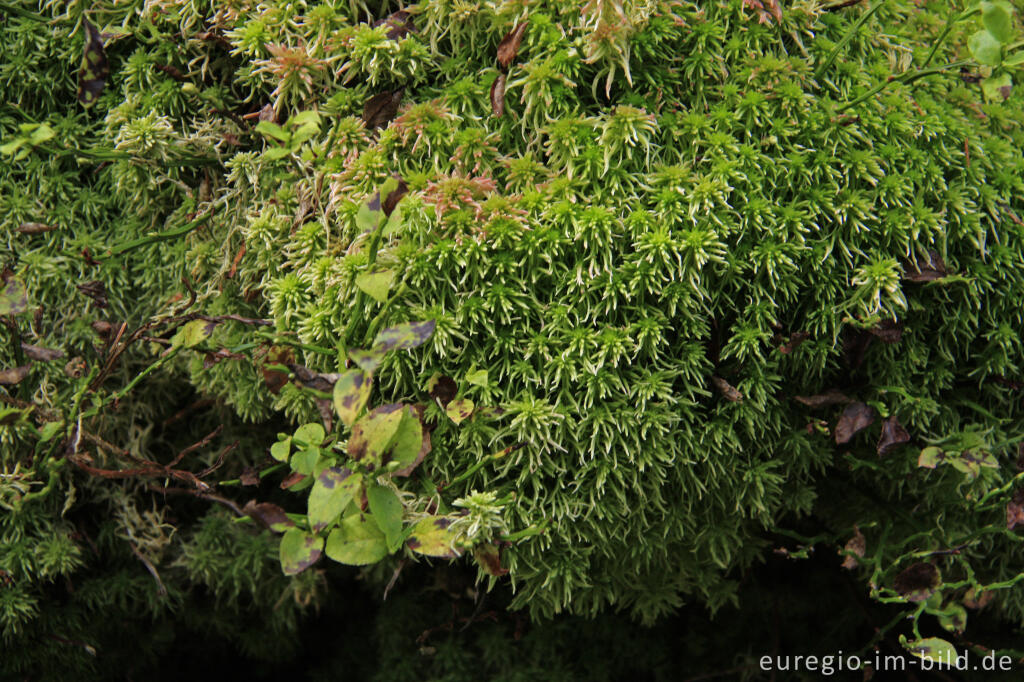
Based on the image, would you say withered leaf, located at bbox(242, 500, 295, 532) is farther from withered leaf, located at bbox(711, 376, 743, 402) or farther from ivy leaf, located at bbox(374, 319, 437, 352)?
withered leaf, located at bbox(711, 376, 743, 402)

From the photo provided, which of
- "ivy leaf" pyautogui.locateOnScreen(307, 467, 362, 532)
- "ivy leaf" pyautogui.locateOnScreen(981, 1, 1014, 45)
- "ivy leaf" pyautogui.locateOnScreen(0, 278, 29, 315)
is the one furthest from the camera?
"ivy leaf" pyautogui.locateOnScreen(0, 278, 29, 315)

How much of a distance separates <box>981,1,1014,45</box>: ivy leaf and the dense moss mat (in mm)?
156

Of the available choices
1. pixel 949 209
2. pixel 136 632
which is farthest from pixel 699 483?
pixel 136 632

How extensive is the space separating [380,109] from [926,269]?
117 centimetres

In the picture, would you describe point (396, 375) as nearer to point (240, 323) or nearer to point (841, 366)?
point (240, 323)

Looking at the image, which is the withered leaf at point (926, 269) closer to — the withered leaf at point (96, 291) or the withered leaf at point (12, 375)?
the withered leaf at point (96, 291)

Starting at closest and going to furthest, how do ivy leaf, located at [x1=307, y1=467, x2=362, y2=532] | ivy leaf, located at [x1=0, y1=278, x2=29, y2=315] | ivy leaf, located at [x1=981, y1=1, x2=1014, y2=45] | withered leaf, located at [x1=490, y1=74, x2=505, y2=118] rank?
1. ivy leaf, located at [x1=307, y1=467, x2=362, y2=532]
2. ivy leaf, located at [x1=981, y1=1, x2=1014, y2=45]
3. ivy leaf, located at [x1=0, y1=278, x2=29, y2=315]
4. withered leaf, located at [x1=490, y1=74, x2=505, y2=118]

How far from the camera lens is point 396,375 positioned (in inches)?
58.5

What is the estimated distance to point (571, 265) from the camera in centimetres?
148

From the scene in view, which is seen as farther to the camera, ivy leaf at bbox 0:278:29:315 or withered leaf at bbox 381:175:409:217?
ivy leaf at bbox 0:278:29:315

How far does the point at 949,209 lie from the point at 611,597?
109 cm

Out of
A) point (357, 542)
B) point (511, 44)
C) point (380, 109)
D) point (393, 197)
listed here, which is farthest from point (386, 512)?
point (511, 44)

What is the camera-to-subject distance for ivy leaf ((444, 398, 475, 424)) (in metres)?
1.34

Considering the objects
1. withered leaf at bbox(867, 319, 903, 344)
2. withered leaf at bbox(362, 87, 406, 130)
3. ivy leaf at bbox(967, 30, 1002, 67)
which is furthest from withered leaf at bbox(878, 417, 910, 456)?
withered leaf at bbox(362, 87, 406, 130)
